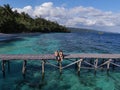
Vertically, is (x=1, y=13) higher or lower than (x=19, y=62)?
higher

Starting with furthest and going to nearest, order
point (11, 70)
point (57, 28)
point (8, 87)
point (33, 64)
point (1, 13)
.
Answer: point (57, 28) → point (1, 13) → point (33, 64) → point (11, 70) → point (8, 87)

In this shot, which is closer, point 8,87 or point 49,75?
point 8,87

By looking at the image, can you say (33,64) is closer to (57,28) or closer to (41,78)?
(41,78)

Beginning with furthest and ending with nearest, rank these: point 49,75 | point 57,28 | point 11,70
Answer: point 57,28
point 11,70
point 49,75

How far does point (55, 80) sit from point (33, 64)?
297 inches

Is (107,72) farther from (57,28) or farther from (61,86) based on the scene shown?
(57,28)

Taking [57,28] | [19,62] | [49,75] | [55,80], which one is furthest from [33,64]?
[57,28]

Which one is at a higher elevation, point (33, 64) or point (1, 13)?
point (1, 13)

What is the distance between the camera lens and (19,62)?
3023cm

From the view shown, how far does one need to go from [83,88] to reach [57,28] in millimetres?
156780

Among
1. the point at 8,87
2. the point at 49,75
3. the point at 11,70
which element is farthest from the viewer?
the point at 11,70

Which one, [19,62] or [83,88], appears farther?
[19,62]

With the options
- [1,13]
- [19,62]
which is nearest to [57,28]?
[1,13]

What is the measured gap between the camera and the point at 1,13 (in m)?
86.9
